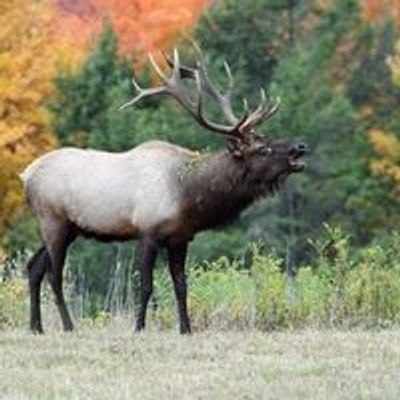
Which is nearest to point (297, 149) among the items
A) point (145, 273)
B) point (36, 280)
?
point (145, 273)

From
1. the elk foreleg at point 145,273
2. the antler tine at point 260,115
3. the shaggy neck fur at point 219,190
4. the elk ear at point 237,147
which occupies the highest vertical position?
the antler tine at point 260,115

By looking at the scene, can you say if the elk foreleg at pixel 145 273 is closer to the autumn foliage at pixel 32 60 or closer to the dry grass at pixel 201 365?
the dry grass at pixel 201 365

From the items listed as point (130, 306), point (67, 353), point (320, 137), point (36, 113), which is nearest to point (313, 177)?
point (320, 137)

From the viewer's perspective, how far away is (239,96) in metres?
38.4

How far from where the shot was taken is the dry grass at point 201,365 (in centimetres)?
920

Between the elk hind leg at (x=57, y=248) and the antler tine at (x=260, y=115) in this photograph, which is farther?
the elk hind leg at (x=57, y=248)

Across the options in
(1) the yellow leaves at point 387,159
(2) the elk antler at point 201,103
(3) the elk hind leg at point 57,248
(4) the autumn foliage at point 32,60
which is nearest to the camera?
(2) the elk antler at point 201,103

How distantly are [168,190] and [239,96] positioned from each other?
1016 inches

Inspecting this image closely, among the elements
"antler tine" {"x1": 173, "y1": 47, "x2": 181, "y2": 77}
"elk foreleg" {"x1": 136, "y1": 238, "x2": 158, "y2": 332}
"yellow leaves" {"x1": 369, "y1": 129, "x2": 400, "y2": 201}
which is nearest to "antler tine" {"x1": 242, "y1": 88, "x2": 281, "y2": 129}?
"antler tine" {"x1": 173, "y1": 47, "x2": 181, "y2": 77}

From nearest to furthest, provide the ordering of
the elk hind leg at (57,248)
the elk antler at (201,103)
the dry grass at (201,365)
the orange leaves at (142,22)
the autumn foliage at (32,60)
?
the dry grass at (201,365), the elk antler at (201,103), the elk hind leg at (57,248), the autumn foliage at (32,60), the orange leaves at (142,22)

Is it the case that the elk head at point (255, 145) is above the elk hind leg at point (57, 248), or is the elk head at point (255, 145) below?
above

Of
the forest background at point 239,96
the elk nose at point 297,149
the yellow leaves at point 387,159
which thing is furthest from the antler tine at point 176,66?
the yellow leaves at point 387,159

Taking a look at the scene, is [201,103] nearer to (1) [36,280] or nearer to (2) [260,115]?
(2) [260,115]

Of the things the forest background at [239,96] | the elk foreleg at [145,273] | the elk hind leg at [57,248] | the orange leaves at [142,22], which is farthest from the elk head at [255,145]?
the orange leaves at [142,22]
